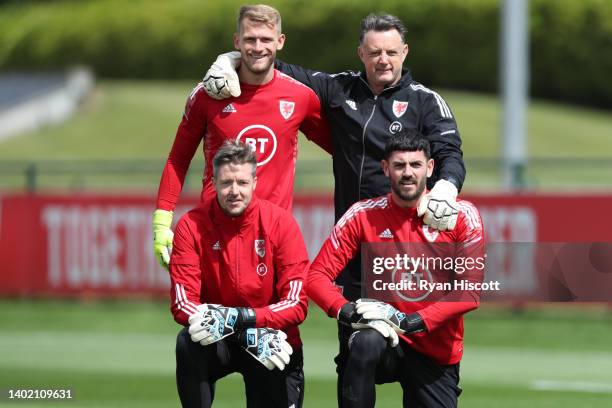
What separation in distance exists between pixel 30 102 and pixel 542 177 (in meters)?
14.9

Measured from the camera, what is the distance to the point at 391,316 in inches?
263

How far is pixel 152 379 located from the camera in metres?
11.3

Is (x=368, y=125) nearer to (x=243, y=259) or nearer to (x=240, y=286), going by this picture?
(x=243, y=259)

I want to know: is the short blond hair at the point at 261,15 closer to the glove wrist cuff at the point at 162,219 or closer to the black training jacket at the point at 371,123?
the black training jacket at the point at 371,123

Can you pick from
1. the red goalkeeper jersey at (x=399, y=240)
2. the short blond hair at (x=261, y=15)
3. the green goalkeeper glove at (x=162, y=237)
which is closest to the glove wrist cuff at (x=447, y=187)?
the red goalkeeper jersey at (x=399, y=240)

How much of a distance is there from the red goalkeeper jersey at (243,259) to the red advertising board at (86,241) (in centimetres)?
895

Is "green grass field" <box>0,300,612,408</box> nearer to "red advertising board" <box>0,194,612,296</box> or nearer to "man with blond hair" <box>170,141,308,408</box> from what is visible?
"red advertising board" <box>0,194,612,296</box>

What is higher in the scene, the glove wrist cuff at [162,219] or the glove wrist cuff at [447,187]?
the glove wrist cuff at [447,187]

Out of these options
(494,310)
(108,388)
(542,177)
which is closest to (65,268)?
(494,310)

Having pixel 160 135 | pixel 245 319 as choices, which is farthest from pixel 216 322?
pixel 160 135

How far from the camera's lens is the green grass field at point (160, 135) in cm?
3120

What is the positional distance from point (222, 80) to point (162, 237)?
927mm

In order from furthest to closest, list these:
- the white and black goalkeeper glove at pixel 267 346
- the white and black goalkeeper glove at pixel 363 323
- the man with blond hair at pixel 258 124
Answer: the man with blond hair at pixel 258 124
the white and black goalkeeper glove at pixel 267 346
the white and black goalkeeper glove at pixel 363 323

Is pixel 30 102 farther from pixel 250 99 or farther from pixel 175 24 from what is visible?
pixel 250 99
